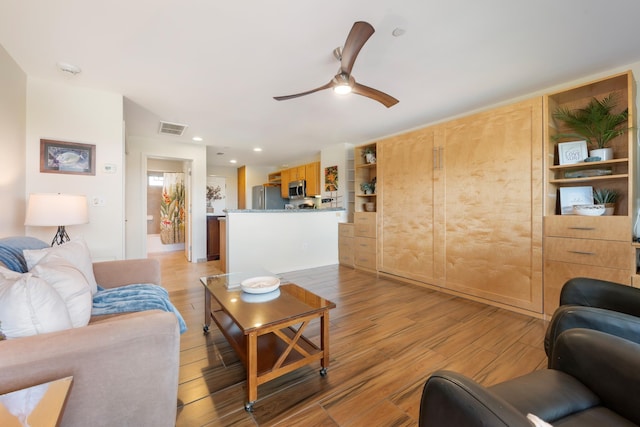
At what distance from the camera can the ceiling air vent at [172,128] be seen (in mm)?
3671

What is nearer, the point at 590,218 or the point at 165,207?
the point at 590,218

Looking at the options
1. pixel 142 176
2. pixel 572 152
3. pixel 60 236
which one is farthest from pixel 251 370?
pixel 142 176

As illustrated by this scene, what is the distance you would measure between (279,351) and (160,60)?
95.8 inches

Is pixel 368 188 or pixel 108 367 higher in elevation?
pixel 368 188

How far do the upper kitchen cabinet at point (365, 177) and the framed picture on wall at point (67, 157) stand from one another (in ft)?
11.5

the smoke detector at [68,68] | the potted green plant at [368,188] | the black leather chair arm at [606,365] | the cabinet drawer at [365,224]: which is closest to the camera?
the black leather chair arm at [606,365]

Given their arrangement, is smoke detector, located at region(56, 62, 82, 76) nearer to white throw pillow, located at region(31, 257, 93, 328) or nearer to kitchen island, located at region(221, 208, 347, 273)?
white throw pillow, located at region(31, 257, 93, 328)

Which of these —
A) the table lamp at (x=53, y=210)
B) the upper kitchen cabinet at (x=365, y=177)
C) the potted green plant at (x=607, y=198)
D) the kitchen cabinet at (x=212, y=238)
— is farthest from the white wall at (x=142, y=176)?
the potted green plant at (x=607, y=198)

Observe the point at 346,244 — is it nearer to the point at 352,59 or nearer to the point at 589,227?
the point at 589,227

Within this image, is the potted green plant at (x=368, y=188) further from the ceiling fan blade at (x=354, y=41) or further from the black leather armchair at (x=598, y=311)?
the black leather armchair at (x=598, y=311)

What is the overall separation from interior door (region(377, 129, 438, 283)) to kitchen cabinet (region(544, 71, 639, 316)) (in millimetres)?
1146

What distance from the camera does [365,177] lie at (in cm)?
455

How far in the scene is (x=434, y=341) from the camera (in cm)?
204

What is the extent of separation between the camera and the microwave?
5.97 m
